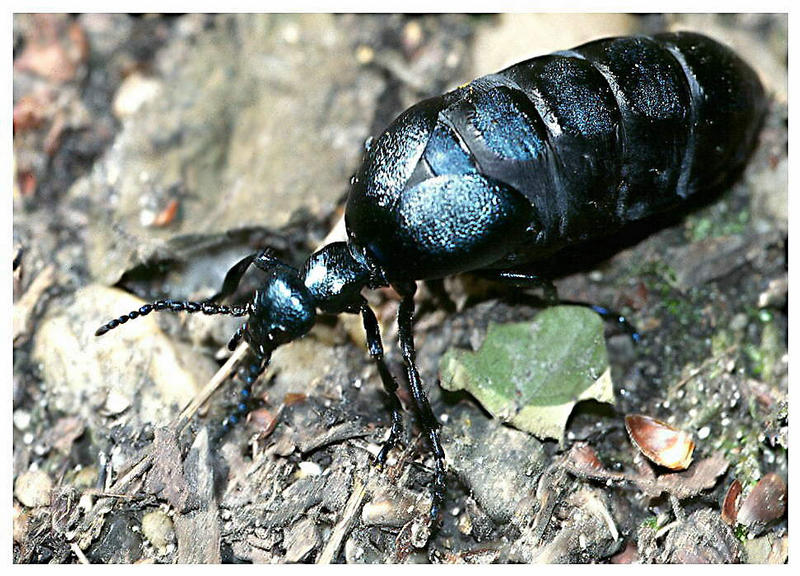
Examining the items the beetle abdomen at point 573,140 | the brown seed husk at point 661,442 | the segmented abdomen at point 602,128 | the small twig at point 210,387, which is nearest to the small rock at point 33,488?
the small twig at point 210,387

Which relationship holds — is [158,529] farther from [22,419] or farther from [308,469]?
[22,419]

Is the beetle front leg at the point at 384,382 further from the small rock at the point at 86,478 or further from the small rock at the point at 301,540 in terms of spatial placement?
the small rock at the point at 86,478

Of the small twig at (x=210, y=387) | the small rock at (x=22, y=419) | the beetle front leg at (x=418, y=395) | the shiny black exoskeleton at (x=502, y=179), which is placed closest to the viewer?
the beetle front leg at (x=418, y=395)

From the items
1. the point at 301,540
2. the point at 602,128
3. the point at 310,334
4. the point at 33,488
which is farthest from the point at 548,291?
the point at 33,488

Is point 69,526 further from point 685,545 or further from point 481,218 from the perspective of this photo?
point 685,545

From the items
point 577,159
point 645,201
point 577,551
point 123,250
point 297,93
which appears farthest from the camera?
point 297,93
